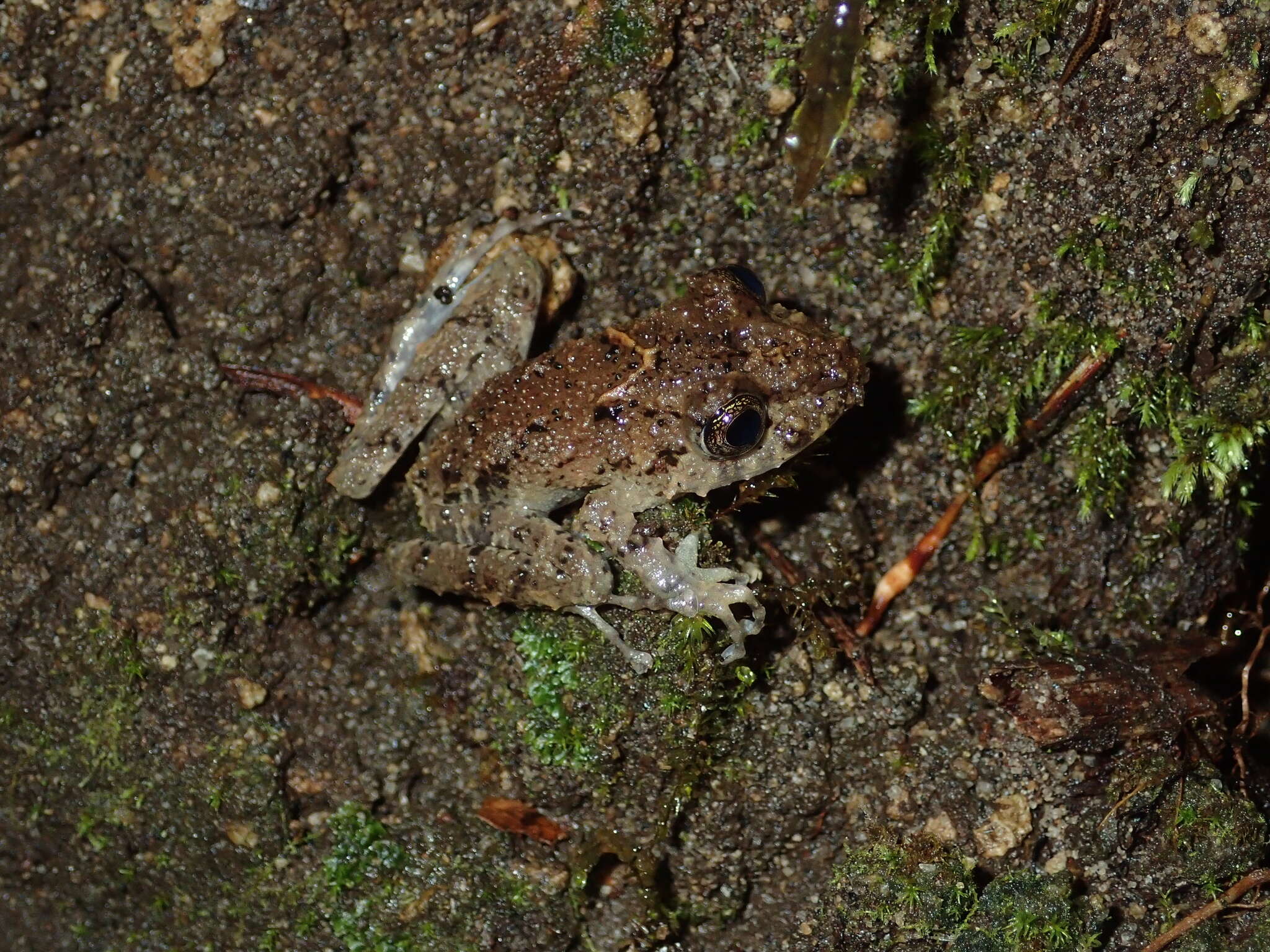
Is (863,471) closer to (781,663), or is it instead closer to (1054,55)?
(781,663)

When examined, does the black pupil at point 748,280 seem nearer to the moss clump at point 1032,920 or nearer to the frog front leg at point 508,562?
the frog front leg at point 508,562

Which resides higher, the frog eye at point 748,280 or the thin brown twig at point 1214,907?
the frog eye at point 748,280

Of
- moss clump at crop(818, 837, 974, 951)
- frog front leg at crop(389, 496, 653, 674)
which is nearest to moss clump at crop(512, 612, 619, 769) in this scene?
frog front leg at crop(389, 496, 653, 674)

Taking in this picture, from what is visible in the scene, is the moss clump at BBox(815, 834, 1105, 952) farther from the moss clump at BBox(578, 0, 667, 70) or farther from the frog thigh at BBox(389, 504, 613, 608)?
the moss clump at BBox(578, 0, 667, 70)

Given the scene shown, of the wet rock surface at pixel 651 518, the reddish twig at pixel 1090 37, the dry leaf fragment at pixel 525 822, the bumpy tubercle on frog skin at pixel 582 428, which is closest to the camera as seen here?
the reddish twig at pixel 1090 37

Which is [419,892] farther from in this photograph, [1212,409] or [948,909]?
[1212,409]

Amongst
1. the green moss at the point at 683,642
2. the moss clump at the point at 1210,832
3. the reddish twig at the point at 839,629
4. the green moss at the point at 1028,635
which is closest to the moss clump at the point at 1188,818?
the moss clump at the point at 1210,832
